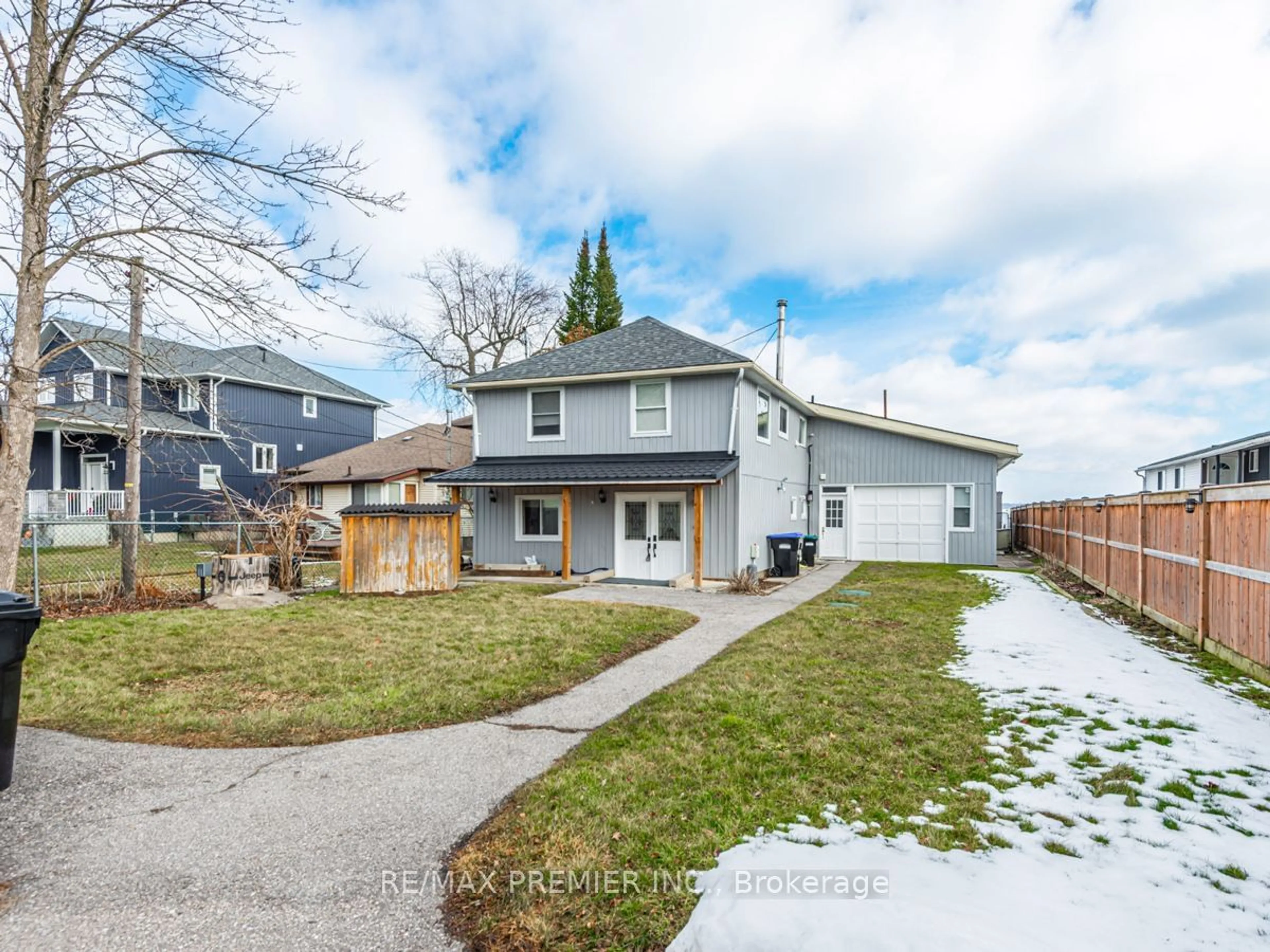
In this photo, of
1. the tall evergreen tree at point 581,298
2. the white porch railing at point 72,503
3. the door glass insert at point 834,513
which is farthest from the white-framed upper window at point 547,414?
the tall evergreen tree at point 581,298

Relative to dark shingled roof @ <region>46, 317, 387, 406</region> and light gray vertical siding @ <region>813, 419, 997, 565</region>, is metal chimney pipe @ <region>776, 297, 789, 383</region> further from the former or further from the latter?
dark shingled roof @ <region>46, 317, 387, 406</region>

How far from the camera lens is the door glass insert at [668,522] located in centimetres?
1352

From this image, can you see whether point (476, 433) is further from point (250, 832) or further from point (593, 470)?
point (250, 832)

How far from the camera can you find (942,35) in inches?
324

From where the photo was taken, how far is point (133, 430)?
30.3ft

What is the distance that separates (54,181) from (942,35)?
10941 mm

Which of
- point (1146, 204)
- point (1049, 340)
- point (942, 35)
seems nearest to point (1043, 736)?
point (942, 35)

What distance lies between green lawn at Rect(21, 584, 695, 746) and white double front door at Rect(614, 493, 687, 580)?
393cm

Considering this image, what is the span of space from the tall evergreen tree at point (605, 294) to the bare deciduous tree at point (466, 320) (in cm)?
538

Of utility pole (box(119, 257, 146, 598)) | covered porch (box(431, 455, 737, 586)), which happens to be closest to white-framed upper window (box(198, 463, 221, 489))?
utility pole (box(119, 257, 146, 598))

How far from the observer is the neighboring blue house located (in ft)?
60.1

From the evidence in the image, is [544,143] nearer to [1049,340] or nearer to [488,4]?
[488,4]

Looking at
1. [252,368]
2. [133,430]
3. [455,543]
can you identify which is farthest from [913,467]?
[252,368]

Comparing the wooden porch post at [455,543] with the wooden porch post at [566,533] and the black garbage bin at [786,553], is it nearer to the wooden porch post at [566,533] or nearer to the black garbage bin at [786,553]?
the wooden porch post at [566,533]
